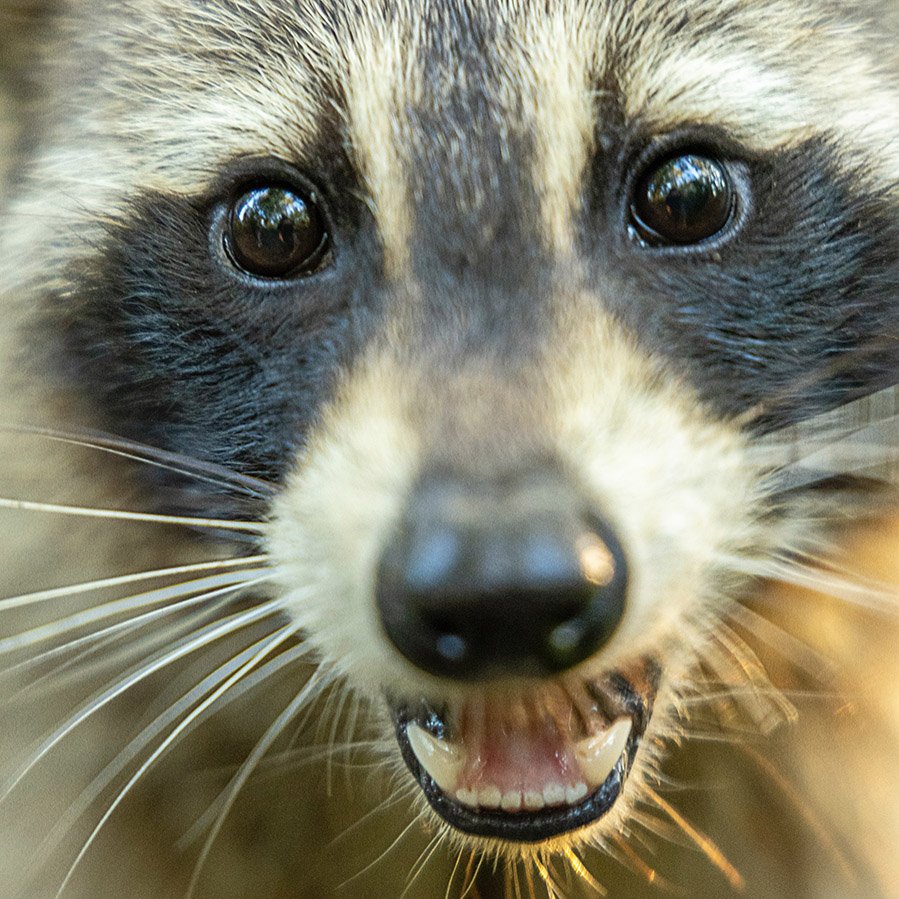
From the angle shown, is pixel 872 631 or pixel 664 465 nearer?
pixel 664 465

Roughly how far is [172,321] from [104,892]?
0.82 metres

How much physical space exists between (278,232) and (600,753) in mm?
732

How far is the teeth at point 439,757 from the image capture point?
1.36m

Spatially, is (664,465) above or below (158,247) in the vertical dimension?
below

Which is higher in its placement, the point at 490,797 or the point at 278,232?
the point at 278,232

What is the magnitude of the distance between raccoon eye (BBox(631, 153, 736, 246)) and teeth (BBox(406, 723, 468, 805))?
2.13 ft

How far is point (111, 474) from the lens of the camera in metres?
1.62

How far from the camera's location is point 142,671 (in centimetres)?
153

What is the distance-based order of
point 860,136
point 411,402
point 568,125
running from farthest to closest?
point 860,136 < point 568,125 < point 411,402

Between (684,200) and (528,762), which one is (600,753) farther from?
(684,200)

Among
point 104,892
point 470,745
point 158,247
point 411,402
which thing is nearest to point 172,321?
point 158,247

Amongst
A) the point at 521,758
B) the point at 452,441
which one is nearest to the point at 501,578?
the point at 452,441

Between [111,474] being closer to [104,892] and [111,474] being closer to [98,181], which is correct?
[98,181]

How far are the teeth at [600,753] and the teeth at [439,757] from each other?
0.14 metres
